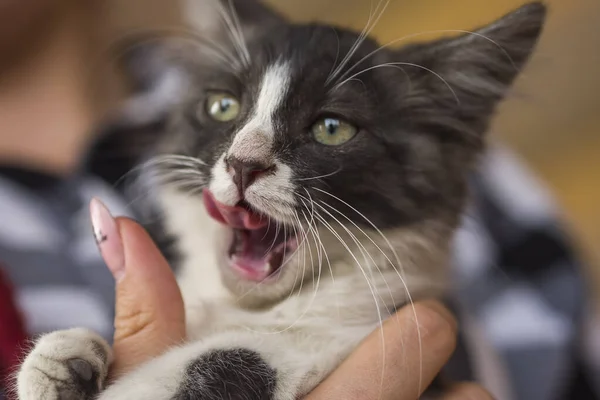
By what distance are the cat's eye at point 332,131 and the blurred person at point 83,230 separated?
604mm

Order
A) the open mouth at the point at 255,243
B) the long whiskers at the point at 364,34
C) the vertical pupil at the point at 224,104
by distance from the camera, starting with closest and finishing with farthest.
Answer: the long whiskers at the point at 364,34
the open mouth at the point at 255,243
the vertical pupil at the point at 224,104

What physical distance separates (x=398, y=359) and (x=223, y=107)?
469 mm

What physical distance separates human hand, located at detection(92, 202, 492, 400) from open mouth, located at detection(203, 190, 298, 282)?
10 centimetres

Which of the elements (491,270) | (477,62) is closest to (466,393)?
(477,62)

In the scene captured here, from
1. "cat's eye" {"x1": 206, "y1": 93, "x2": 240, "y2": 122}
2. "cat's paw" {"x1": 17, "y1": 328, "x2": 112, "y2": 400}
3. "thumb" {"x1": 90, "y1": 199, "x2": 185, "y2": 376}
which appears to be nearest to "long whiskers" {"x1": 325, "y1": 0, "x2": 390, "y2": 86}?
"cat's eye" {"x1": 206, "y1": 93, "x2": 240, "y2": 122}

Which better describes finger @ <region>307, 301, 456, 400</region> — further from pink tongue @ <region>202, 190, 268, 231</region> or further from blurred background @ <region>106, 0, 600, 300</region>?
blurred background @ <region>106, 0, 600, 300</region>

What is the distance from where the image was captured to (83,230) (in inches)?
49.9

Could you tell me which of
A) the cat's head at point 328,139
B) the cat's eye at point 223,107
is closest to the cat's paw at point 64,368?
the cat's head at point 328,139

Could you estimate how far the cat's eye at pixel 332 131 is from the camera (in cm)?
73

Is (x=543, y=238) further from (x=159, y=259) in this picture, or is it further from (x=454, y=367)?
(x=159, y=259)

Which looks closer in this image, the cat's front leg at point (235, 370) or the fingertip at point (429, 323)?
the cat's front leg at point (235, 370)

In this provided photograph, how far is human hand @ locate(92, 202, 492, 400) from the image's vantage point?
0.69 meters

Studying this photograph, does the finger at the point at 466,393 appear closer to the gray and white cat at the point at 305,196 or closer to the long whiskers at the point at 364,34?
the gray and white cat at the point at 305,196

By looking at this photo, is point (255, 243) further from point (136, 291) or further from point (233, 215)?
point (136, 291)
